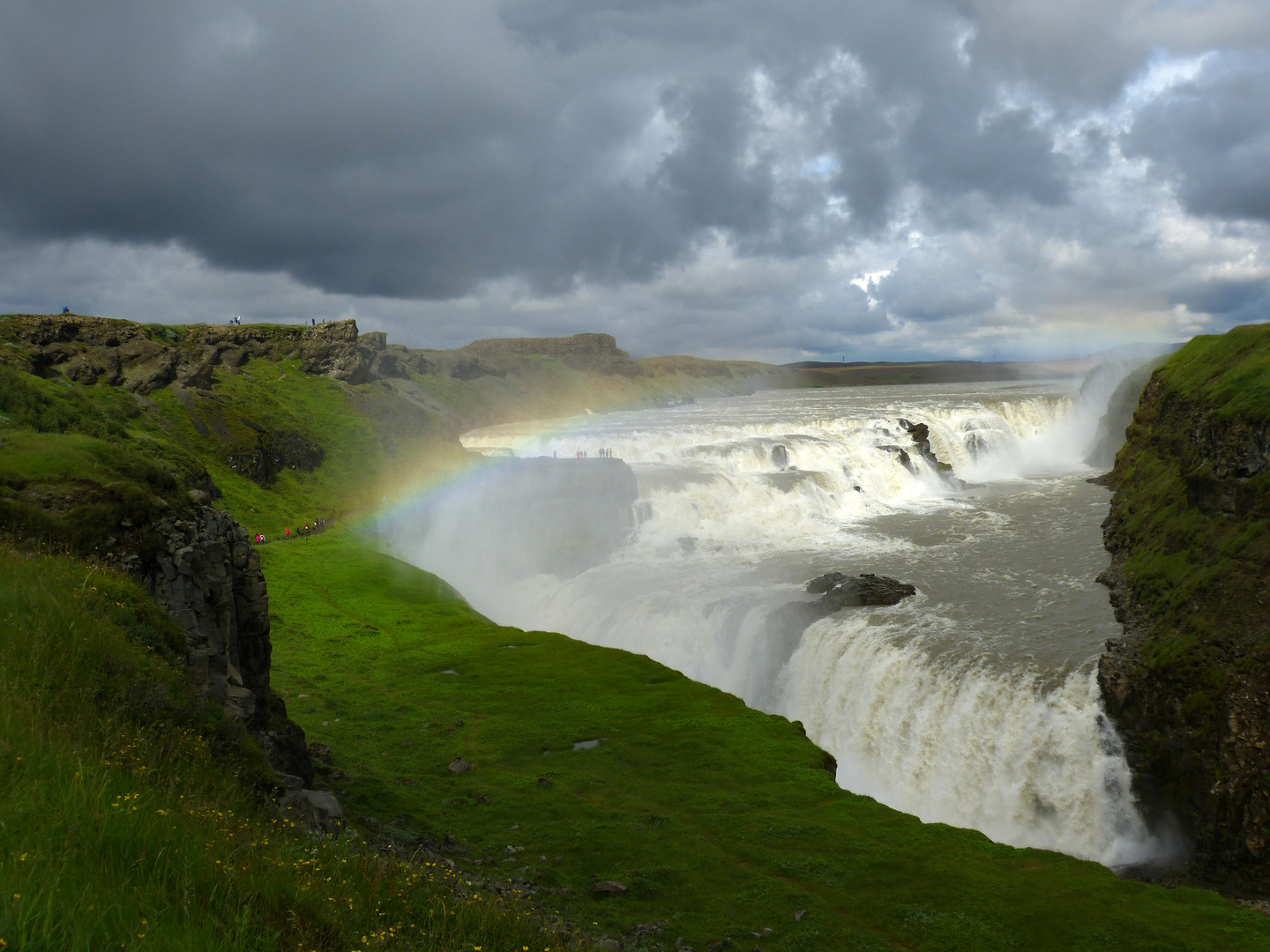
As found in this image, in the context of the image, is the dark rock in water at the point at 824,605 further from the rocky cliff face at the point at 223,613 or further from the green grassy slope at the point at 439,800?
the rocky cliff face at the point at 223,613

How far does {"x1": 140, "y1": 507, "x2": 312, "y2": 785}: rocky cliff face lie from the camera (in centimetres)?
1377

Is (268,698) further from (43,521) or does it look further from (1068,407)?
(1068,407)

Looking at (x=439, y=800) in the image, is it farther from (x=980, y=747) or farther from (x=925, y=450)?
(x=925, y=450)

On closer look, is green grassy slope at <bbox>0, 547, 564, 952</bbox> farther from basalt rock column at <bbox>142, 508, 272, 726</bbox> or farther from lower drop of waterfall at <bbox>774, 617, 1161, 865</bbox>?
lower drop of waterfall at <bbox>774, 617, 1161, 865</bbox>

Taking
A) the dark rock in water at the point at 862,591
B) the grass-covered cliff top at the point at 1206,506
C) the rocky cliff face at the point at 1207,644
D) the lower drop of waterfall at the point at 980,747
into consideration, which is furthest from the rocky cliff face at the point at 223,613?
the grass-covered cliff top at the point at 1206,506

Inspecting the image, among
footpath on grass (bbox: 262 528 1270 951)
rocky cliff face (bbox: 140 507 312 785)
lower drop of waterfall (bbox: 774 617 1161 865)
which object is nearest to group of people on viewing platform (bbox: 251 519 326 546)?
footpath on grass (bbox: 262 528 1270 951)

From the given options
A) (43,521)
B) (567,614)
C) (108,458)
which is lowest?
(567,614)

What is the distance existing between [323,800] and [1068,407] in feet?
349

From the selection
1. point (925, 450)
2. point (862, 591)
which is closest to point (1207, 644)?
point (862, 591)

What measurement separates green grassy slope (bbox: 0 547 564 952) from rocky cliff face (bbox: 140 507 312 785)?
110 inches

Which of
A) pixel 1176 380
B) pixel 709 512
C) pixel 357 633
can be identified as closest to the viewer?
pixel 357 633

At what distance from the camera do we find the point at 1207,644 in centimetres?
2306

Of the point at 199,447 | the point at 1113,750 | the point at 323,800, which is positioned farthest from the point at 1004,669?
the point at 199,447

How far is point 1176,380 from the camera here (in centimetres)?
4441
